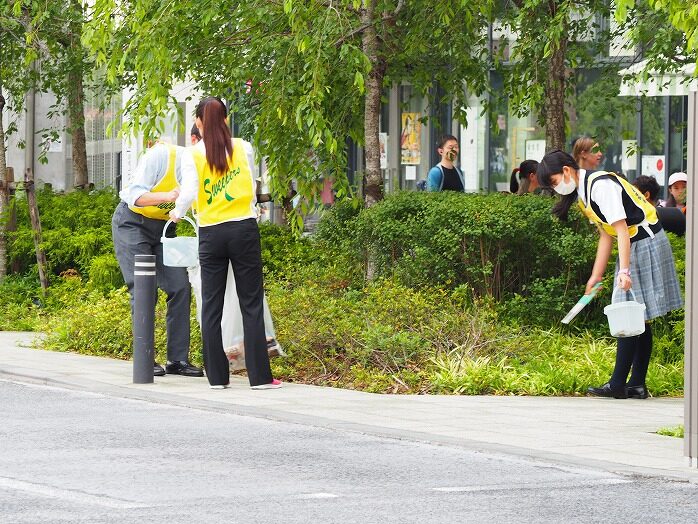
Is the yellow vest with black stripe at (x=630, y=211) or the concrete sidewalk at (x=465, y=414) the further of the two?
the yellow vest with black stripe at (x=630, y=211)

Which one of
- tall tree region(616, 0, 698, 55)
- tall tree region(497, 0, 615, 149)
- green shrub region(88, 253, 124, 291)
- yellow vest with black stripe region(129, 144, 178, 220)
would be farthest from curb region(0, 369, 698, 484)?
tall tree region(497, 0, 615, 149)

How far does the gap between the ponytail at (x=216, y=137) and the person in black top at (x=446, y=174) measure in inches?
218

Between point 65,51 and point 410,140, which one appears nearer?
point 65,51

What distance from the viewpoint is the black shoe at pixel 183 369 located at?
1227 centimetres

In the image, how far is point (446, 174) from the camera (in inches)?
653

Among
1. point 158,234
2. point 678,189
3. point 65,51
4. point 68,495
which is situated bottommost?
point 68,495

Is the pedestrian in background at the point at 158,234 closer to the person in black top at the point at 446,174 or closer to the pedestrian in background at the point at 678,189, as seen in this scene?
the person in black top at the point at 446,174

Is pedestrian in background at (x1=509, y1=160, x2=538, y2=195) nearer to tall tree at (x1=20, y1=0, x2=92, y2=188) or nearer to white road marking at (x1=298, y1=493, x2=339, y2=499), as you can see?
tall tree at (x1=20, y1=0, x2=92, y2=188)

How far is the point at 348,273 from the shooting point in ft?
51.0

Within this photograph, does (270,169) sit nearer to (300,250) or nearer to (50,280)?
(300,250)

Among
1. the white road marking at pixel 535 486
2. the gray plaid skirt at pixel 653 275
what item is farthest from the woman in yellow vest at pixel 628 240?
the white road marking at pixel 535 486

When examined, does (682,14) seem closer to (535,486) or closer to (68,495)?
(535,486)

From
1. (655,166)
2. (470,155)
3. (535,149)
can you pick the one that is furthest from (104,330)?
(470,155)

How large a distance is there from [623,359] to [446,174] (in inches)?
222
